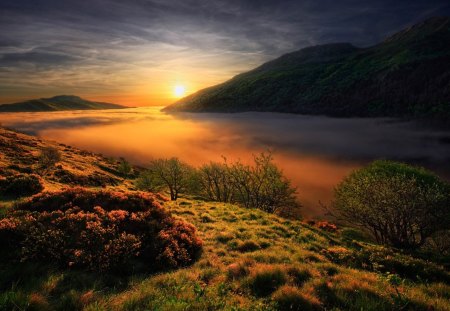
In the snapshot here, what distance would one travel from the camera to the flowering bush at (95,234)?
40.4 feet

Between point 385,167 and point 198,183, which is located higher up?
point 385,167

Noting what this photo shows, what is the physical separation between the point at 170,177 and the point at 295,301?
6113cm

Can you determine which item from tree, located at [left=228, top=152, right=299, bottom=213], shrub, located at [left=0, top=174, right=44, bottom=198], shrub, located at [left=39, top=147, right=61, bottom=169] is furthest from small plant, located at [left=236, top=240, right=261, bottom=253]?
shrub, located at [left=39, top=147, right=61, bottom=169]

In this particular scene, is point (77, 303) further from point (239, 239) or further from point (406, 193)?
point (406, 193)

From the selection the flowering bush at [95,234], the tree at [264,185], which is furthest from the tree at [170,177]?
the flowering bush at [95,234]

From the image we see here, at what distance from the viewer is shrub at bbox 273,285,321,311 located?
8.96 meters

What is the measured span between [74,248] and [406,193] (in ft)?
128

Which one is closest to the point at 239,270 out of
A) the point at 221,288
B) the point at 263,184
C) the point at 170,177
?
the point at 221,288

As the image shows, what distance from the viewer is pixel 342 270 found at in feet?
44.7

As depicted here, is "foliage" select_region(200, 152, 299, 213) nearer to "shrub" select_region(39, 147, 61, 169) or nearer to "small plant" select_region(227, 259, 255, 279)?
"shrub" select_region(39, 147, 61, 169)

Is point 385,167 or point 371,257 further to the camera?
point 385,167

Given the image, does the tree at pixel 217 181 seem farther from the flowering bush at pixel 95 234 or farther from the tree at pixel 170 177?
the flowering bush at pixel 95 234

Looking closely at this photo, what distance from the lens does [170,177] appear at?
2687 inches

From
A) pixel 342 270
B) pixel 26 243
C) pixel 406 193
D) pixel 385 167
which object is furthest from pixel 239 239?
pixel 385 167
